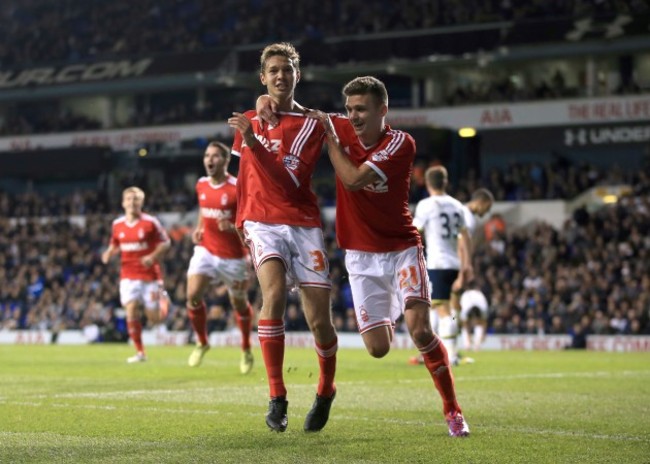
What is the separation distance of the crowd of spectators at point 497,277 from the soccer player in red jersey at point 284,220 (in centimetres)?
1125

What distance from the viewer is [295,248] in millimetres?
8328

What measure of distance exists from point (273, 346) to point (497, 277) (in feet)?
70.5

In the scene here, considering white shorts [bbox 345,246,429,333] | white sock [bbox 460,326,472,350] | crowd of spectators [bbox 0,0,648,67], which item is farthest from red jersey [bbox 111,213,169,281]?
crowd of spectators [bbox 0,0,648,67]

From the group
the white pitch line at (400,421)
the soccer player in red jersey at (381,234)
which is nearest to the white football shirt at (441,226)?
the white pitch line at (400,421)

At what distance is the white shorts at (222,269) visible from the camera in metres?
15.3

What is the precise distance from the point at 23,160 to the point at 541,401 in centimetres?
3997

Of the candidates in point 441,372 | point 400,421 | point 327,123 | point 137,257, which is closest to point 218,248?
point 137,257

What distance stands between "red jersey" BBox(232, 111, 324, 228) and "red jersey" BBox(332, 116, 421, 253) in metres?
0.28

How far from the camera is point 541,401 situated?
1078 cm

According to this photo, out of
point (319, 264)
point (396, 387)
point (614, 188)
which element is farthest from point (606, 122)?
point (319, 264)

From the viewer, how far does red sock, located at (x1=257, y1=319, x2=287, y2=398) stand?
8.09 meters

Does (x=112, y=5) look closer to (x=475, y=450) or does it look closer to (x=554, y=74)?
(x=554, y=74)

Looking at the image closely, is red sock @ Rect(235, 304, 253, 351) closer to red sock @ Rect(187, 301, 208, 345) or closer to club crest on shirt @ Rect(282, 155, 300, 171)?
red sock @ Rect(187, 301, 208, 345)

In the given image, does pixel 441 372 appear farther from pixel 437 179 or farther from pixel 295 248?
pixel 437 179
